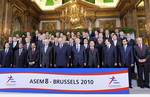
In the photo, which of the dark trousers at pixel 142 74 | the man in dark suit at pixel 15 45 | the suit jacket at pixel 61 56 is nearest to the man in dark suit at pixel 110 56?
the dark trousers at pixel 142 74

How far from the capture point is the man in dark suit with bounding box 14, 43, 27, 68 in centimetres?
640

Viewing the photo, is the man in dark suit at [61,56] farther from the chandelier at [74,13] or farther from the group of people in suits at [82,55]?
the chandelier at [74,13]

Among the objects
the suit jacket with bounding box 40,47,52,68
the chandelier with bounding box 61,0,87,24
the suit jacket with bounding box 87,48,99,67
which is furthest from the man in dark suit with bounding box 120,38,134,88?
the chandelier with bounding box 61,0,87,24

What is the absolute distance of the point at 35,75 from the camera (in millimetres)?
4949

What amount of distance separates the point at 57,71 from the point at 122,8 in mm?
13498

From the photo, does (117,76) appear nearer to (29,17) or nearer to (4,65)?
(4,65)

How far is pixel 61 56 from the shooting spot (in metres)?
6.12

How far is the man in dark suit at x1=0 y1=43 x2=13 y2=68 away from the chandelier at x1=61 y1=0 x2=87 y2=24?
11011 millimetres

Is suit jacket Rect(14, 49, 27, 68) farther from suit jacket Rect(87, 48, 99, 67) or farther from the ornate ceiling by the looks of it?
the ornate ceiling

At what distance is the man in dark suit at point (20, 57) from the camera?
6398mm

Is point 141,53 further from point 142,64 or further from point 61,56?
point 61,56

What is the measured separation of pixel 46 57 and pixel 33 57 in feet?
1.38

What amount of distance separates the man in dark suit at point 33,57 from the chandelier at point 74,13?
1116 cm

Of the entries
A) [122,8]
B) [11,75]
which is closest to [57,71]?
[11,75]
